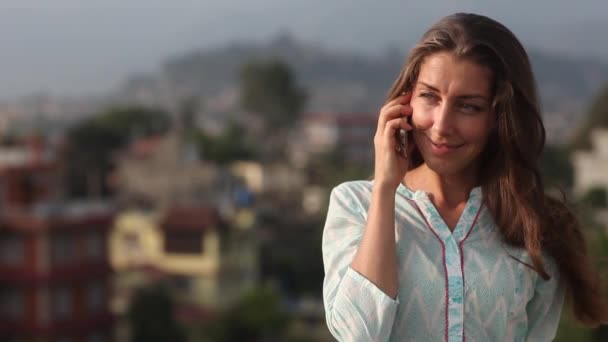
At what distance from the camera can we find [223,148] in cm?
4159

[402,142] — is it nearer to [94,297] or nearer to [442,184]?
[442,184]

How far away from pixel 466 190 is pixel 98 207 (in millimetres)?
16846

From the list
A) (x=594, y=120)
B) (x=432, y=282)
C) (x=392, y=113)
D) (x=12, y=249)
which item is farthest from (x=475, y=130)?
(x=594, y=120)

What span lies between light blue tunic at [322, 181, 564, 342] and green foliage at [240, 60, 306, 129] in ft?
154

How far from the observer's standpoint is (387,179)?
155 cm

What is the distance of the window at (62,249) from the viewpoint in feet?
56.2

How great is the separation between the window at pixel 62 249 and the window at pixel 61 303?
1.65ft

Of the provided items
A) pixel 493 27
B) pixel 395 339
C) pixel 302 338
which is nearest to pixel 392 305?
pixel 395 339

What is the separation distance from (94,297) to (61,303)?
77 cm

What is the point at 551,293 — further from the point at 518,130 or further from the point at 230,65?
the point at 230,65

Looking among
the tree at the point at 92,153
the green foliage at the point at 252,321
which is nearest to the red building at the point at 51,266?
the green foliage at the point at 252,321

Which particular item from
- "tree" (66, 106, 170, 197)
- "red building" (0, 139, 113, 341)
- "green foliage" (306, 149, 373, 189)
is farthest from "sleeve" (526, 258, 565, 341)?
"green foliage" (306, 149, 373, 189)

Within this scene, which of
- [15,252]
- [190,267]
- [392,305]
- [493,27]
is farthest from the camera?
[190,267]

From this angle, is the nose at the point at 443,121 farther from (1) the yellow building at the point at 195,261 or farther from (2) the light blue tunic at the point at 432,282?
(1) the yellow building at the point at 195,261
